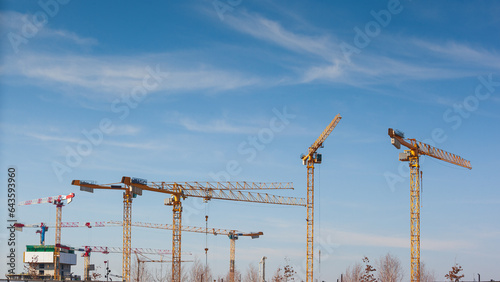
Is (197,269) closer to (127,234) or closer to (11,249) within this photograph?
(127,234)

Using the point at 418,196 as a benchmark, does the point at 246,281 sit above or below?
below

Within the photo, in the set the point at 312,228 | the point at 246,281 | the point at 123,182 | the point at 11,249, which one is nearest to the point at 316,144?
the point at 312,228

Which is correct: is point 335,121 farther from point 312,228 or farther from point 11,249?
point 11,249

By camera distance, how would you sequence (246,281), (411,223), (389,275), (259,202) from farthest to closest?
(246,281), (259,202), (389,275), (411,223)

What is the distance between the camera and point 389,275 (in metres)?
146

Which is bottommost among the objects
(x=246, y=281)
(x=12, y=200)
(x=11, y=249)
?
(x=246, y=281)

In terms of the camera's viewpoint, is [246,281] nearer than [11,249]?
No

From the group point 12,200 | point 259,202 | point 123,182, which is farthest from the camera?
point 259,202

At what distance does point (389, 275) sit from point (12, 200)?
101 m

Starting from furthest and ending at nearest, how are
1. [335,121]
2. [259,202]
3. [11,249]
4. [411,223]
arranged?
1. [259,202]
2. [335,121]
3. [411,223]
4. [11,249]

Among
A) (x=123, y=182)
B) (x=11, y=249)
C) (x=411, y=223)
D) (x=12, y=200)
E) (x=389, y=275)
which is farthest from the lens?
(x=389, y=275)

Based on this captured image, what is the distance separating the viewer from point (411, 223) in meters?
114

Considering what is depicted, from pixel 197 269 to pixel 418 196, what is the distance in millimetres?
88548

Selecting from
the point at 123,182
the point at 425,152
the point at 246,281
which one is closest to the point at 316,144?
the point at 425,152
